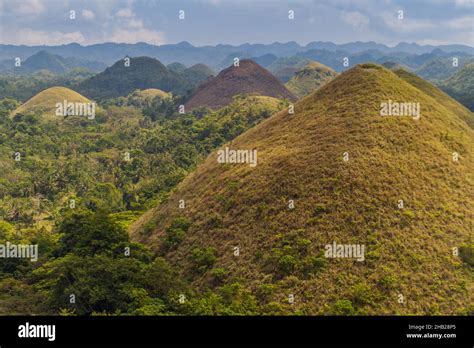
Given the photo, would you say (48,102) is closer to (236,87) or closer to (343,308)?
(236,87)

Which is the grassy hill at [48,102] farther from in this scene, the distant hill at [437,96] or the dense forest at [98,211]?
the distant hill at [437,96]

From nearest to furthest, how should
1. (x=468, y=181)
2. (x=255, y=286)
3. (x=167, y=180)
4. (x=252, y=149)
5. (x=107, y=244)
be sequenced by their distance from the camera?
(x=255, y=286) < (x=107, y=244) < (x=468, y=181) < (x=252, y=149) < (x=167, y=180)

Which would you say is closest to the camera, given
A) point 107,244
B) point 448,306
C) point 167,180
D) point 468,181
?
point 448,306

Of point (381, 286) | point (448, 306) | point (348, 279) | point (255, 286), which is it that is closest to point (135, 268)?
point (255, 286)

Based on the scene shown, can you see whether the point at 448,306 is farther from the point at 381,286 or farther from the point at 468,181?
the point at 468,181
